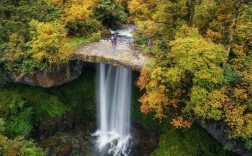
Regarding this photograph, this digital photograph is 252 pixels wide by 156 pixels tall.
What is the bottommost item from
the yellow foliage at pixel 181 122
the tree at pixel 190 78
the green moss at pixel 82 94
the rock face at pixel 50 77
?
the green moss at pixel 82 94

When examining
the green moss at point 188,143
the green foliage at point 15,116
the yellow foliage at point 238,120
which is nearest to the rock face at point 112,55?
the green moss at point 188,143

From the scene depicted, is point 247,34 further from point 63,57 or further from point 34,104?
point 34,104

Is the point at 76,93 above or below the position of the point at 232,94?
below

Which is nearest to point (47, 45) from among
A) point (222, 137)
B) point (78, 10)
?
point (78, 10)

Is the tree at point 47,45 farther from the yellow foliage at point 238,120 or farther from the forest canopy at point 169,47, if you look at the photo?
the yellow foliage at point 238,120

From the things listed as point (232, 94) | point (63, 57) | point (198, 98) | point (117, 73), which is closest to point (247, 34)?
point (232, 94)

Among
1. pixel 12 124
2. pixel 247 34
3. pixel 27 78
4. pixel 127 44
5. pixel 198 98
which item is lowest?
pixel 12 124

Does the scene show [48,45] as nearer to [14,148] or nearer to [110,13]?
[110,13]
